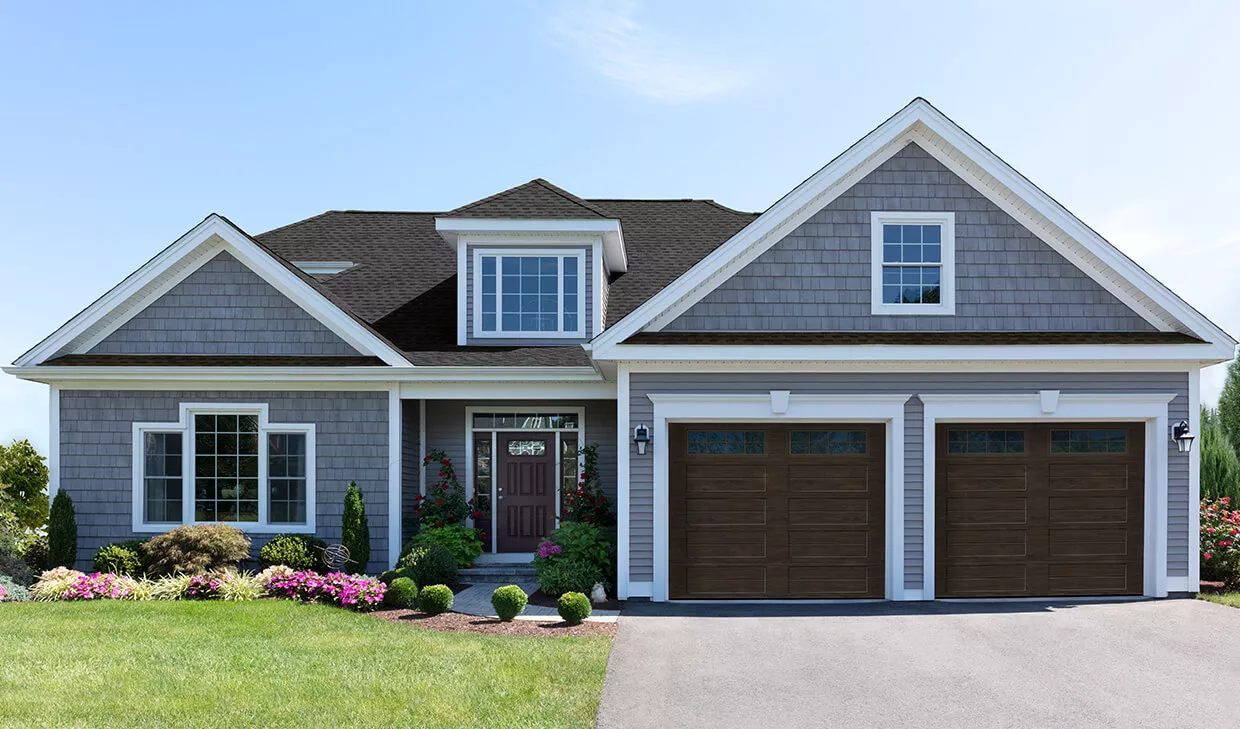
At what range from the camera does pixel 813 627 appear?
1045 cm

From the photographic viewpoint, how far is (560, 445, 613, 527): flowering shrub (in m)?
13.7

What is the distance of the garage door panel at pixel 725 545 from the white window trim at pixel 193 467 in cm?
578

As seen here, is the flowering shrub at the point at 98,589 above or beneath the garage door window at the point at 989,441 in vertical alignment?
beneath

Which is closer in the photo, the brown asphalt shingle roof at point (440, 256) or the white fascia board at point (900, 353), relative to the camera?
the white fascia board at point (900, 353)

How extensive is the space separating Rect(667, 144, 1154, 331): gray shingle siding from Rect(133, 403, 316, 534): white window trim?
6.36 metres

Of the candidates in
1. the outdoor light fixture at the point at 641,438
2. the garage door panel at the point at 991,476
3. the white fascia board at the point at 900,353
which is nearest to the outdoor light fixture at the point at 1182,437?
the white fascia board at the point at 900,353

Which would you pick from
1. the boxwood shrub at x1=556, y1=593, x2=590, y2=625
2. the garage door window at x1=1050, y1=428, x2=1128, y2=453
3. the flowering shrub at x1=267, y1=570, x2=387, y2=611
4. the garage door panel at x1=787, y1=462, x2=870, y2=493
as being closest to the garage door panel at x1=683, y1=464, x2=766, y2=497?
the garage door panel at x1=787, y1=462, x2=870, y2=493

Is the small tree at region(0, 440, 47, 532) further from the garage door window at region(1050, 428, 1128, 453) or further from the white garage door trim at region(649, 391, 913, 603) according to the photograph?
→ the garage door window at region(1050, 428, 1128, 453)

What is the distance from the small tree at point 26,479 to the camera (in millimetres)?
18516

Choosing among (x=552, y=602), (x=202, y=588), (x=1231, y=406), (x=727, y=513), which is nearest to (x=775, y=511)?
(x=727, y=513)

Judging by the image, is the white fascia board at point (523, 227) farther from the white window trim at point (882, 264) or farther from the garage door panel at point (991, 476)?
the garage door panel at point (991, 476)

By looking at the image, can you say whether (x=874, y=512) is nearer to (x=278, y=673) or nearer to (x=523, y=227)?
(x=523, y=227)

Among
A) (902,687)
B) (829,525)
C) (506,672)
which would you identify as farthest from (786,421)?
(506,672)

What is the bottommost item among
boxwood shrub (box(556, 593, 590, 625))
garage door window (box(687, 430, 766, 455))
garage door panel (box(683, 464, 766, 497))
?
boxwood shrub (box(556, 593, 590, 625))
